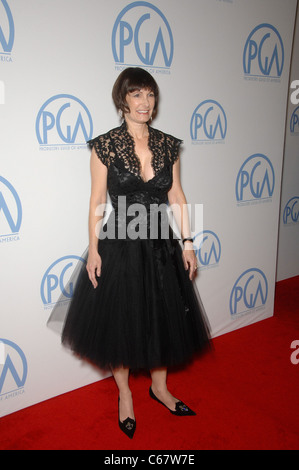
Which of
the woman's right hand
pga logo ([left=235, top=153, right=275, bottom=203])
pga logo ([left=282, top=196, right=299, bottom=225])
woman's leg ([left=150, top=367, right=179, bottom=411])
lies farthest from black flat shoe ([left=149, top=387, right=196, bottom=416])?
pga logo ([left=282, top=196, right=299, bottom=225])

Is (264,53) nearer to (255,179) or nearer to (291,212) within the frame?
(255,179)

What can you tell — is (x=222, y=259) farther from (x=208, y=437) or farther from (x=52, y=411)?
(x=52, y=411)

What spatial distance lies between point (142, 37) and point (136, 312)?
163 centimetres

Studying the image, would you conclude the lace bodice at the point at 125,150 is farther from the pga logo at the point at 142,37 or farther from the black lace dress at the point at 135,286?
the pga logo at the point at 142,37

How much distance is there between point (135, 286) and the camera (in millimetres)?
1944

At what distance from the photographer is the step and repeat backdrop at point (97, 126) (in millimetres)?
2004

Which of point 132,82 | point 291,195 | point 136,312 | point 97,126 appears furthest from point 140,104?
point 291,195

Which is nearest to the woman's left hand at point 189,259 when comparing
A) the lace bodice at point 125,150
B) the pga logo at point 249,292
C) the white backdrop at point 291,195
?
the lace bodice at point 125,150

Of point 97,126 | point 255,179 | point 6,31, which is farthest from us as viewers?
point 255,179

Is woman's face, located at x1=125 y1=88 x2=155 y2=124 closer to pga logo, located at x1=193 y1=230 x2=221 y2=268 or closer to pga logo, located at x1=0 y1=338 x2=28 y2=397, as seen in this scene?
pga logo, located at x1=193 y1=230 x2=221 y2=268

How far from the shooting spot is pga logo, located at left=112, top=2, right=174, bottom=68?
2.17 m

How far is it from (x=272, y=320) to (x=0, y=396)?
232cm

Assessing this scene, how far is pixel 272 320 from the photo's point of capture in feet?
11.1

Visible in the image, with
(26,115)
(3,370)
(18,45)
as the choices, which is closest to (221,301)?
(3,370)
